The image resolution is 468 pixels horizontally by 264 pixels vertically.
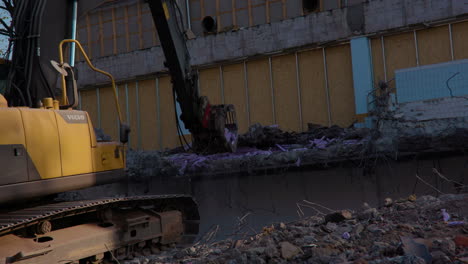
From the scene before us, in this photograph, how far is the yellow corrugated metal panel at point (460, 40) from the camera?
12.9 metres

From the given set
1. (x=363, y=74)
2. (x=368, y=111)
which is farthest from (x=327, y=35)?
(x=368, y=111)

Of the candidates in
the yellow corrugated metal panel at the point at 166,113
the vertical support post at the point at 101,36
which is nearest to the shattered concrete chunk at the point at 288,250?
the yellow corrugated metal panel at the point at 166,113

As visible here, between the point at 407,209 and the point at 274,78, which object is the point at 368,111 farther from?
the point at 407,209

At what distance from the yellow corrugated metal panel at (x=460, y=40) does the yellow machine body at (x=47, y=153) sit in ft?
35.4

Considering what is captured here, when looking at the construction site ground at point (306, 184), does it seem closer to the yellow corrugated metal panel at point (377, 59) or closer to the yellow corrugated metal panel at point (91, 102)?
the yellow corrugated metal panel at point (377, 59)

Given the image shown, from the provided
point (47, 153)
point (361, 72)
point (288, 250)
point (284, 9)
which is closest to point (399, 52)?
point (361, 72)

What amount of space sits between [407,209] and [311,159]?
15.4ft

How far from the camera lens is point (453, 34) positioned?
12992 mm

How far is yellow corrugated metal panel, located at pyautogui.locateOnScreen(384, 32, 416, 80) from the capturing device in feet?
44.6

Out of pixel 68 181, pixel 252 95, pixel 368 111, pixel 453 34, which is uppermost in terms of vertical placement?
pixel 453 34

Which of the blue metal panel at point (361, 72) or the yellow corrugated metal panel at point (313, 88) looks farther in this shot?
the yellow corrugated metal panel at point (313, 88)

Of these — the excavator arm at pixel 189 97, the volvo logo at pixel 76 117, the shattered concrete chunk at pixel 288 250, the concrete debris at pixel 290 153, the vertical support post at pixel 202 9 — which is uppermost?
the vertical support post at pixel 202 9

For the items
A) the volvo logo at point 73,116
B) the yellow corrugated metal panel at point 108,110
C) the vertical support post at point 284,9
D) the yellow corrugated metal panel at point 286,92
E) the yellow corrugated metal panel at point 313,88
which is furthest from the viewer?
the yellow corrugated metal panel at point 108,110

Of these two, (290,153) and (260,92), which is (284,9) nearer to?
(260,92)
